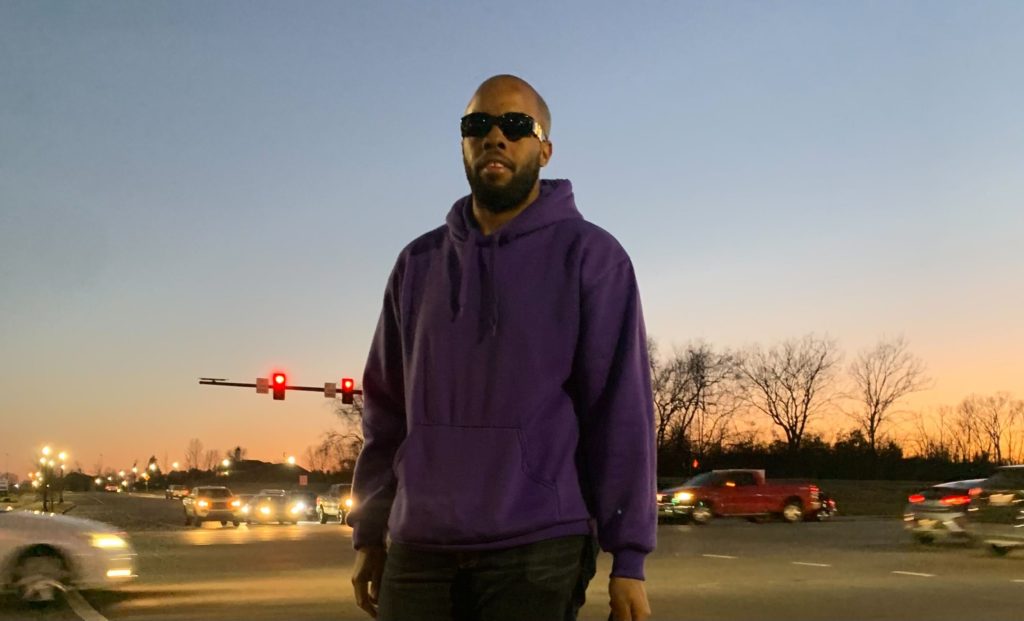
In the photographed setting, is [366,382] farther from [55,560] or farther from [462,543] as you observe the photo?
[55,560]

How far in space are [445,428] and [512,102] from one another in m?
0.78

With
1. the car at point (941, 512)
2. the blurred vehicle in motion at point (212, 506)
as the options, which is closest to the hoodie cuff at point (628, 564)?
the car at point (941, 512)

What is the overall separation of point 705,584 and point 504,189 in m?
12.0

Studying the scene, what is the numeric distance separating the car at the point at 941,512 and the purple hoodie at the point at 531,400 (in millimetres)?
19091

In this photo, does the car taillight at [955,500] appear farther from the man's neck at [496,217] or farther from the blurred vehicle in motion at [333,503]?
the blurred vehicle in motion at [333,503]

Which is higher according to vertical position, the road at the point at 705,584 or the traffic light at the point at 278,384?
the traffic light at the point at 278,384

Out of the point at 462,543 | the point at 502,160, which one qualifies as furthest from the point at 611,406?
the point at 502,160

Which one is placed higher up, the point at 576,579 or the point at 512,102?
the point at 512,102

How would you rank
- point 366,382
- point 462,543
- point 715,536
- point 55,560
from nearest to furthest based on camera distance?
point 462,543 < point 366,382 < point 55,560 < point 715,536

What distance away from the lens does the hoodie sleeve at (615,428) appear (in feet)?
8.46

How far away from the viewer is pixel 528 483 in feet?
8.23

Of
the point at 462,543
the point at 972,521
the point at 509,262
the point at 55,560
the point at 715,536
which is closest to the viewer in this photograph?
the point at 462,543

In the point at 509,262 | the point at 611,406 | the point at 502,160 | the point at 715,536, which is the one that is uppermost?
the point at 502,160

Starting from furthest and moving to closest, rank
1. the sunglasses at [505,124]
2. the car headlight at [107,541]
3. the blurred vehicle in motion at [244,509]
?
1. the blurred vehicle in motion at [244,509]
2. the car headlight at [107,541]
3. the sunglasses at [505,124]
